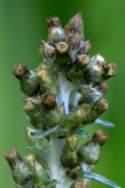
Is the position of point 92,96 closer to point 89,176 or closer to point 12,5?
point 89,176

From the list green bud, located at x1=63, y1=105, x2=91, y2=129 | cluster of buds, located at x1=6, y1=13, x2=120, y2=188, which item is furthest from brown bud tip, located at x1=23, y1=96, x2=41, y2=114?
green bud, located at x1=63, y1=105, x2=91, y2=129

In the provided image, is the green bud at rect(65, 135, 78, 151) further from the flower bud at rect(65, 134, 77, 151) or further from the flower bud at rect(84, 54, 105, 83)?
the flower bud at rect(84, 54, 105, 83)

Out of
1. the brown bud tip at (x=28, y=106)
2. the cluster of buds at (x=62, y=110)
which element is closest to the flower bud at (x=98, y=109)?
the cluster of buds at (x=62, y=110)

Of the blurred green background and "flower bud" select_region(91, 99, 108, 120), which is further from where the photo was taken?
the blurred green background

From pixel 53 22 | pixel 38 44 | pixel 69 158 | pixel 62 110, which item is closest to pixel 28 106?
pixel 62 110

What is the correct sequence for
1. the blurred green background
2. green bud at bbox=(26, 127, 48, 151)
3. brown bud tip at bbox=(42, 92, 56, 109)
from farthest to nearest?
1. the blurred green background
2. green bud at bbox=(26, 127, 48, 151)
3. brown bud tip at bbox=(42, 92, 56, 109)

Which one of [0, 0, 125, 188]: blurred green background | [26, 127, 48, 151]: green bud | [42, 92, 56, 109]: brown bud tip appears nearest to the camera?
[42, 92, 56, 109]: brown bud tip

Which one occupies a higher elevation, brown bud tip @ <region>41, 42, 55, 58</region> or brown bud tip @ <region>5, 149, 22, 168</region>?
brown bud tip @ <region>41, 42, 55, 58</region>
